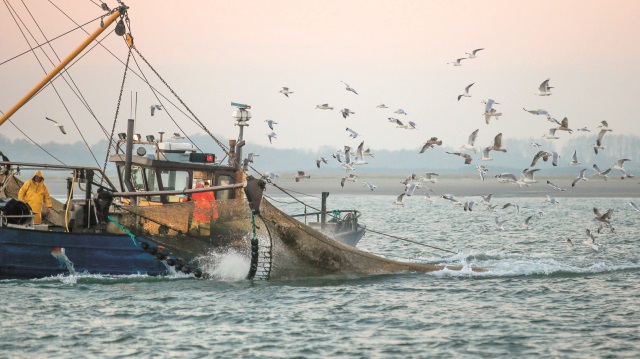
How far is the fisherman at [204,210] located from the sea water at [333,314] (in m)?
0.93

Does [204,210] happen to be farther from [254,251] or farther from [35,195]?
[35,195]

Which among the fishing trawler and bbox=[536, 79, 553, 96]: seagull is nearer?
the fishing trawler

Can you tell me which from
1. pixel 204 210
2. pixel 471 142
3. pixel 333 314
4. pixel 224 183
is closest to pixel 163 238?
pixel 204 210

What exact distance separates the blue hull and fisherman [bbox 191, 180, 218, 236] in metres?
1.46

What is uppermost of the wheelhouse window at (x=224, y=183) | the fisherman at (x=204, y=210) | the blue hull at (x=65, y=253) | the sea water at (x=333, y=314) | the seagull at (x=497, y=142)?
the seagull at (x=497, y=142)

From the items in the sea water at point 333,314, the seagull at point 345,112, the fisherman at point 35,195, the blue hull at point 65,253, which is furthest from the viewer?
the seagull at point 345,112

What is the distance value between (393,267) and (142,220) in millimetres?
6177

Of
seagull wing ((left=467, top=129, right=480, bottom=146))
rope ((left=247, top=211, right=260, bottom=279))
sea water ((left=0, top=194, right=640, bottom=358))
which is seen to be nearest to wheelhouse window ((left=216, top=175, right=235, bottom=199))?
sea water ((left=0, top=194, right=640, bottom=358))

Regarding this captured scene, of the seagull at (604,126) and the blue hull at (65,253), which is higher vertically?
the seagull at (604,126)

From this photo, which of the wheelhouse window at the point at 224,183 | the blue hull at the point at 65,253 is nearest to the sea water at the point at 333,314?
the blue hull at the point at 65,253

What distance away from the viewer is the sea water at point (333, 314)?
51.9 feet

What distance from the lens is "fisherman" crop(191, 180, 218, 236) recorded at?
2109cm

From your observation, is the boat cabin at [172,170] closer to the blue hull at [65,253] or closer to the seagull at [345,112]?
the blue hull at [65,253]

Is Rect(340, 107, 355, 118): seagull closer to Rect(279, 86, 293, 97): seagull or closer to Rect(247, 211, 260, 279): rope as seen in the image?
Rect(279, 86, 293, 97): seagull
